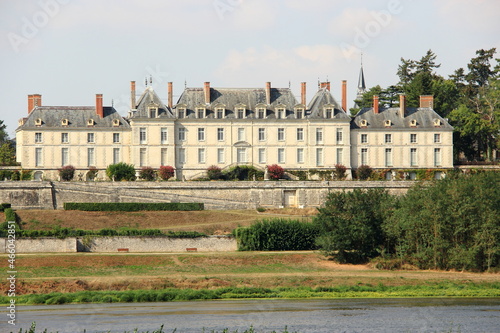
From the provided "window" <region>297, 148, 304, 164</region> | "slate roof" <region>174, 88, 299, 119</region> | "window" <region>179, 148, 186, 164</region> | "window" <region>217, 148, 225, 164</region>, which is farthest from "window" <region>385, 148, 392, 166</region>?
"window" <region>179, 148, 186, 164</region>

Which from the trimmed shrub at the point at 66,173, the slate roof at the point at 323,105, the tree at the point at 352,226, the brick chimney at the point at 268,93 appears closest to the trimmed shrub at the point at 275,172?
the slate roof at the point at 323,105

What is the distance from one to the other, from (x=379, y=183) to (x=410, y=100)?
13.8 meters

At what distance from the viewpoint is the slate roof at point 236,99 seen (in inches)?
2544

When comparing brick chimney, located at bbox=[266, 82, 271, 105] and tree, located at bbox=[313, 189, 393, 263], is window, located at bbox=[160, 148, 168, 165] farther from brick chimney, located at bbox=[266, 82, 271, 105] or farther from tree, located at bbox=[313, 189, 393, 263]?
tree, located at bbox=[313, 189, 393, 263]

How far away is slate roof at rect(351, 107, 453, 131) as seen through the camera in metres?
66.2

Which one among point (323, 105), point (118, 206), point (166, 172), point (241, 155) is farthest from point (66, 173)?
point (323, 105)

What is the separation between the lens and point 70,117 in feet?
209

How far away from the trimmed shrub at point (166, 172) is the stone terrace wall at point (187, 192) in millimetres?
2185

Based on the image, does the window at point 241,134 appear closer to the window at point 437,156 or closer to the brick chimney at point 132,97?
the brick chimney at point 132,97

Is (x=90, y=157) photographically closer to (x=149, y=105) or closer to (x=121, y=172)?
(x=121, y=172)

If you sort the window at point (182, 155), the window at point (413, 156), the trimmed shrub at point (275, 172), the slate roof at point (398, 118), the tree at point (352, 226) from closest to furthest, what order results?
the tree at point (352, 226), the trimmed shrub at point (275, 172), the window at point (182, 155), the window at point (413, 156), the slate roof at point (398, 118)

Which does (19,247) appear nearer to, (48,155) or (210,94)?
(48,155)

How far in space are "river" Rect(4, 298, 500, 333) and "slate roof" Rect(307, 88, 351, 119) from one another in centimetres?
2992

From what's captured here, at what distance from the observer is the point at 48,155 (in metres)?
62.8
